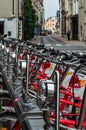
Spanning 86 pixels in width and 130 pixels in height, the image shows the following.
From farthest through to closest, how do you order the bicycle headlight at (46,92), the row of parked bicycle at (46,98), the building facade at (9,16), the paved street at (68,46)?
the building facade at (9,16) < the paved street at (68,46) < the row of parked bicycle at (46,98) < the bicycle headlight at (46,92)

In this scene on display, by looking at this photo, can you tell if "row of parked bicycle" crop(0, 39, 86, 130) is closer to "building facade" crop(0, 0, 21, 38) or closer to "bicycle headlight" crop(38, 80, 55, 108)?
"bicycle headlight" crop(38, 80, 55, 108)

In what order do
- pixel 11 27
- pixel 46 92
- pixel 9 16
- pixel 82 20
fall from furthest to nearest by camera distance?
pixel 82 20 → pixel 9 16 → pixel 11 27 → pixel 46 92

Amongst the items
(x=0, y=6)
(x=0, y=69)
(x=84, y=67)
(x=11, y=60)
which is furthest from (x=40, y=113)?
(x=0, y=6)

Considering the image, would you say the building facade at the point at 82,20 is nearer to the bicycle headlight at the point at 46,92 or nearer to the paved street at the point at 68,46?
the paved street at the point at 68,46

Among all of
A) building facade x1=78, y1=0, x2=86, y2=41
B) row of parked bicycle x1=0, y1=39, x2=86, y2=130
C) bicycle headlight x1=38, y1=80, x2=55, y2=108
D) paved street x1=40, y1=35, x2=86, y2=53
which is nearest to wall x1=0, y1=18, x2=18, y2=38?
paved street x1=40, y1=35, x2=86, y2=53

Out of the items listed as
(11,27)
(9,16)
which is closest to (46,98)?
(11,27)

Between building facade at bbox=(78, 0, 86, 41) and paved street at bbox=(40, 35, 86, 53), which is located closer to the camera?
paved street at bbox=(40, 35, 86, 53)

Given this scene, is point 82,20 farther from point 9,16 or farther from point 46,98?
point 46,98

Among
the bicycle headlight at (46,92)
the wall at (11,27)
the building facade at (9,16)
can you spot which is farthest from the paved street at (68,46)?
the bicycle headlight at (46,92)

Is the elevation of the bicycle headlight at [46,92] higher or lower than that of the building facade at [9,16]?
lower

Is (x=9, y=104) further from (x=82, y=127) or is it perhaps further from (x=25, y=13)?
(x=25, y=13)

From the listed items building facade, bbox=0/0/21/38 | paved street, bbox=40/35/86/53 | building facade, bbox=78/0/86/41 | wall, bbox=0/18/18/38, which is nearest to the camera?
paved street, bbox=40/35/86/53

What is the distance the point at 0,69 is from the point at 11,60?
500mm

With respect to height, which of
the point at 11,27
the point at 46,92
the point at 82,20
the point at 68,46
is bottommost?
the point at 68,46
